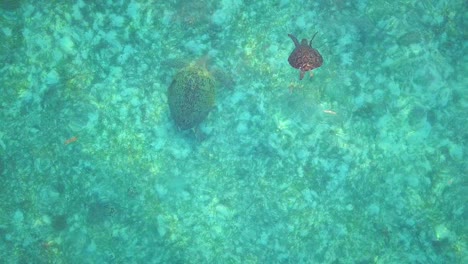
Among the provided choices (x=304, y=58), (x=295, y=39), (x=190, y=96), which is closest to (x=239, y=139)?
(x=190, y=96)

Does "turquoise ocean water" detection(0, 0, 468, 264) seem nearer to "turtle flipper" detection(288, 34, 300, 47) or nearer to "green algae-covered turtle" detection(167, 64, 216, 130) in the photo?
"turtle flipper" detection(288, 34, 300, 47)

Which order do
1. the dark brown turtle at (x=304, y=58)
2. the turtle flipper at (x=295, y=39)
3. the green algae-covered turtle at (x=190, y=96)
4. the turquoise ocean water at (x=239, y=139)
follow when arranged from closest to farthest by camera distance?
the green algae-covered turtle at (x=190, y=96) < the dark brown turtle at (x=304, y=58) < the turtle flipper at (x=295, y=39) < the turquoise ocean water at (x=239, y=139)

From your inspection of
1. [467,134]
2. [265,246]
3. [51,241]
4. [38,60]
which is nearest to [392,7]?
[467,134]

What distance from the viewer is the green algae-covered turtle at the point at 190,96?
415 cm

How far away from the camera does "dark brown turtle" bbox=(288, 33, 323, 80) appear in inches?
169

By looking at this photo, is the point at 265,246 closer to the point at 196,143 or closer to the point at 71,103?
the point at 196,143

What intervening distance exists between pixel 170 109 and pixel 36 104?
192 cm

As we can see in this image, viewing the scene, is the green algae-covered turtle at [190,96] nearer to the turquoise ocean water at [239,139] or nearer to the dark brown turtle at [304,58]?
the turquoise ocean water at [239,139]

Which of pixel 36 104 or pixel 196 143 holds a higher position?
pixel 36 104

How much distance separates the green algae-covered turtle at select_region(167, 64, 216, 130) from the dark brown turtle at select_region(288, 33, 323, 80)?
1.17 meters

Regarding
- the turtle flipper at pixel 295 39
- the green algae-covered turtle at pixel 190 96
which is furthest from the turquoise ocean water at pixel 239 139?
the green algae-covered turtle at pixel 190 96

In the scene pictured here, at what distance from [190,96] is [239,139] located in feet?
3.24

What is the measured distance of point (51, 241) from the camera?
15.2ft

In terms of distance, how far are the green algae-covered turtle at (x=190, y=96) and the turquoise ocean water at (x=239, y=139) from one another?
27 cm
